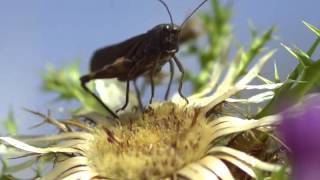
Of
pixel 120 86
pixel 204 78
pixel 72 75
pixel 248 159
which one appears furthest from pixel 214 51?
pixel 248 159

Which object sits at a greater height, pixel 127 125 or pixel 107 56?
pixel 107 56

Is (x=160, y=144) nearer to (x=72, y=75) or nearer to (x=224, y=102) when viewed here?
(x=224, y=102)

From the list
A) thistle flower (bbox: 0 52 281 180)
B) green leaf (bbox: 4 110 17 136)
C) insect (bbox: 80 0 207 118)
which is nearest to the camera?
thistle flower (bbox: 0 52 281 180)

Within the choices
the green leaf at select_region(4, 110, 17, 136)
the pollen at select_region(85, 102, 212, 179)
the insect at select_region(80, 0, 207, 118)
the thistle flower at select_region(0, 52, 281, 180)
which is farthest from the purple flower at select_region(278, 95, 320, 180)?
the green leaf at select_region(4, 110, 17, 136)

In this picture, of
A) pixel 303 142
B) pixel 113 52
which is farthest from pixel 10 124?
pixel 303 142

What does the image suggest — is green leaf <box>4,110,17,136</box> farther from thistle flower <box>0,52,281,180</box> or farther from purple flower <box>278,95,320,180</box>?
purple flower <box>278,95,320,180</box>
